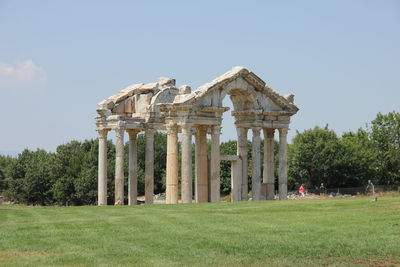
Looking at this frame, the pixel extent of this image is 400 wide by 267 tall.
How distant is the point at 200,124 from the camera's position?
49.2 metres

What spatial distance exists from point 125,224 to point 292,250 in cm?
938

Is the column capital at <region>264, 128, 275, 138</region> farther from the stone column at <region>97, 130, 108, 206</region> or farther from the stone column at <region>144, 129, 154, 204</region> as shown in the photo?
the stone column at <region>97, 130, 108, 206</region>

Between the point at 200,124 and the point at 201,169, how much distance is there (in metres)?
3.78

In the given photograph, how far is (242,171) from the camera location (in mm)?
53688

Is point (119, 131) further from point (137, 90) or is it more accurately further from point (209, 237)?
point (209, 237)

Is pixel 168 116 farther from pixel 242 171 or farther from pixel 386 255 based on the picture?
pixel 386 255

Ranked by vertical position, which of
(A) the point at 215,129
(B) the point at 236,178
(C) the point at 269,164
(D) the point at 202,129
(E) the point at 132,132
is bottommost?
(B) the point at 236,178

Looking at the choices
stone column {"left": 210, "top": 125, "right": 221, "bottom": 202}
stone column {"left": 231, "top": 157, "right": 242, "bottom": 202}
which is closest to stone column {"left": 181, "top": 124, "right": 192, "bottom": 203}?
stone column {"left": 210, "top": 125, "right": 221, "bottom": 202}

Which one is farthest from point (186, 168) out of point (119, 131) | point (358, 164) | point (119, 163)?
point (358, 164)

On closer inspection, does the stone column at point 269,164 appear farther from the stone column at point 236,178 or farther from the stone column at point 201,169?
the stone column at point 201,169

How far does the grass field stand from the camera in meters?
20.8

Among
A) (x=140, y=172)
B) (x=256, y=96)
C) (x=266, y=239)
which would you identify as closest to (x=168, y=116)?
(x=256, y=96)

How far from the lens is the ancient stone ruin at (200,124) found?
1909 inches

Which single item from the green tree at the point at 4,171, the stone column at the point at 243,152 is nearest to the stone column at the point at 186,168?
the stone column at the point at 243,152
